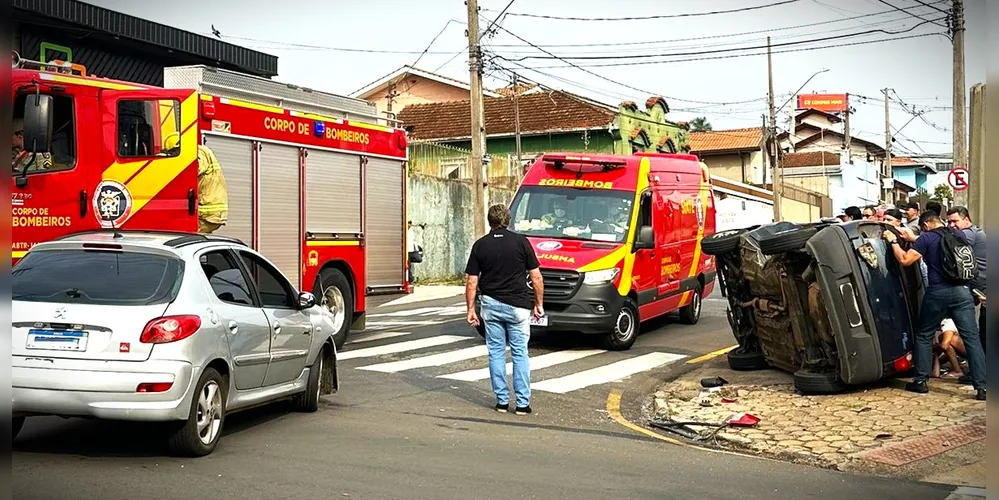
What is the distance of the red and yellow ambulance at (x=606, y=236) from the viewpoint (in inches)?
575


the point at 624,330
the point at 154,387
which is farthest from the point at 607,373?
the point at 154,387

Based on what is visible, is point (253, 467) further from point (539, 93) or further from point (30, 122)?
point (539, 93)

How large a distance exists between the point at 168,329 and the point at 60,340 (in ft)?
2.26

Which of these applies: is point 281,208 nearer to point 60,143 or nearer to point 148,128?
point 148,128

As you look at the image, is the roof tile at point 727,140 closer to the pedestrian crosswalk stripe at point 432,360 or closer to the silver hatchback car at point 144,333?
the pedestrian crosswalk stripe at point 432,360

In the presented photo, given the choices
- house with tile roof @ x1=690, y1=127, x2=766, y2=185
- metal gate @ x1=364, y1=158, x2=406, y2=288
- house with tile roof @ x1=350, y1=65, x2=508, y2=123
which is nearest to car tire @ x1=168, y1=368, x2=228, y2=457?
metal gate @ x1=364, y1=158, x2=406, y2=288

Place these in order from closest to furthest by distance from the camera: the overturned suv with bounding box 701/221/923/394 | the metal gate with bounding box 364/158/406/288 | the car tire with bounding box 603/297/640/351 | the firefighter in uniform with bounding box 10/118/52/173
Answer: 1. the overturned suv with bounding box 701/221/923/394
2. the firefighter in uniform with bounding box 10/118/52/173
3. the car tire with bounding box 603/297/640/351
4. the metal gate with bounding box 364/158/406/288

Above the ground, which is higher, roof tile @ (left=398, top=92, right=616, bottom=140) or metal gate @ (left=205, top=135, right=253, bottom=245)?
roof tile @ (left=398, top=92, right=616, bottom=140)

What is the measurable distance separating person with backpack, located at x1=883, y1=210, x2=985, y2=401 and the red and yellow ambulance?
4802 mm

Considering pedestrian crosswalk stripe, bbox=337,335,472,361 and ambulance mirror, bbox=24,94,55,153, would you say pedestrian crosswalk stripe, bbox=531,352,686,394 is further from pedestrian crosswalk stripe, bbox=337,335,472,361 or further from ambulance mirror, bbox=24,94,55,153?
ambulance mirror, bbox=24,94,55,153

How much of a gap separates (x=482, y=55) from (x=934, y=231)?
1739 centimetres

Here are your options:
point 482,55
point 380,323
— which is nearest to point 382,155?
point 380,323

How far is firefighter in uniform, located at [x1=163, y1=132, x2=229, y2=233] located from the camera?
12195 millimetres

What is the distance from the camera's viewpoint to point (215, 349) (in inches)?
309
